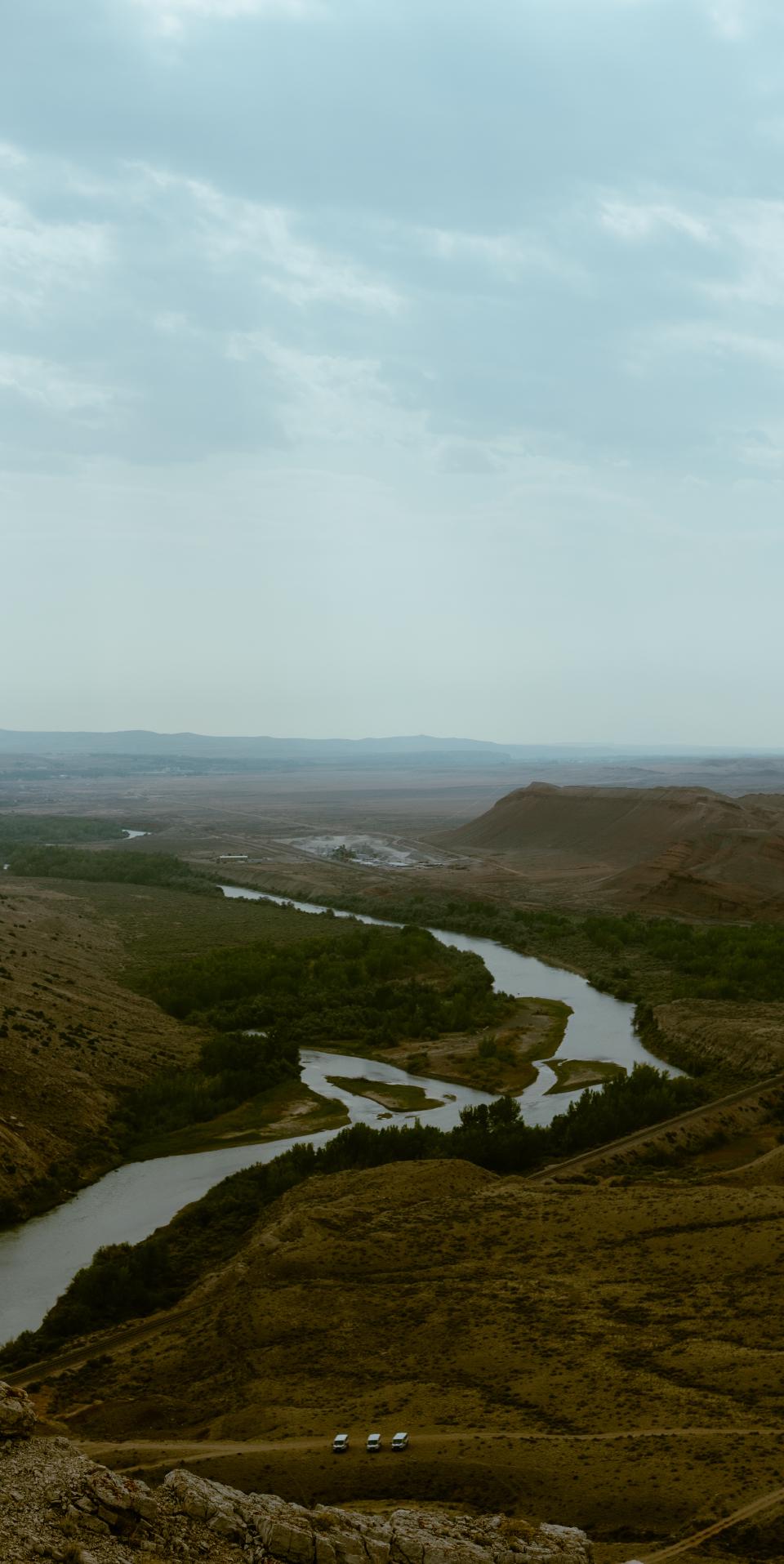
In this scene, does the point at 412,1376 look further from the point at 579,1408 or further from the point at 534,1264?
the point at 534,1264

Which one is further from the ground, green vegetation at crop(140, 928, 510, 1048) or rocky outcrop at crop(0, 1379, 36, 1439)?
rocky outcrop at crop(0, 1379, 36, 1439)

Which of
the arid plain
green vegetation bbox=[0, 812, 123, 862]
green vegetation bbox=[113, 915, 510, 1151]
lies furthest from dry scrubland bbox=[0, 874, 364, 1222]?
green vegetation bbox=[0, 812, 123, 862]

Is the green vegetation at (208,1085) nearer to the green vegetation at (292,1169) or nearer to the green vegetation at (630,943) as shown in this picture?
the green vegetation at (292,1169)

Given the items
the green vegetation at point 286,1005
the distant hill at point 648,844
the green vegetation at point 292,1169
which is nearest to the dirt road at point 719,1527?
the green vegetation at point 292,1169

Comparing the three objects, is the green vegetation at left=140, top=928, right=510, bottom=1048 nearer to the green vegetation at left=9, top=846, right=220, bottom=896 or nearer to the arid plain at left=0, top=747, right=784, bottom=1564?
the arid plain at left=0, top=747, right=784, bottom=1564

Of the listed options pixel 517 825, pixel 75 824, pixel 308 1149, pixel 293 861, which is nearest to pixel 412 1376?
pixel 308 1149

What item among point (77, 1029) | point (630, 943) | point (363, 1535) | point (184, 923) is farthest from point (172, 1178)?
point (630, 943)
